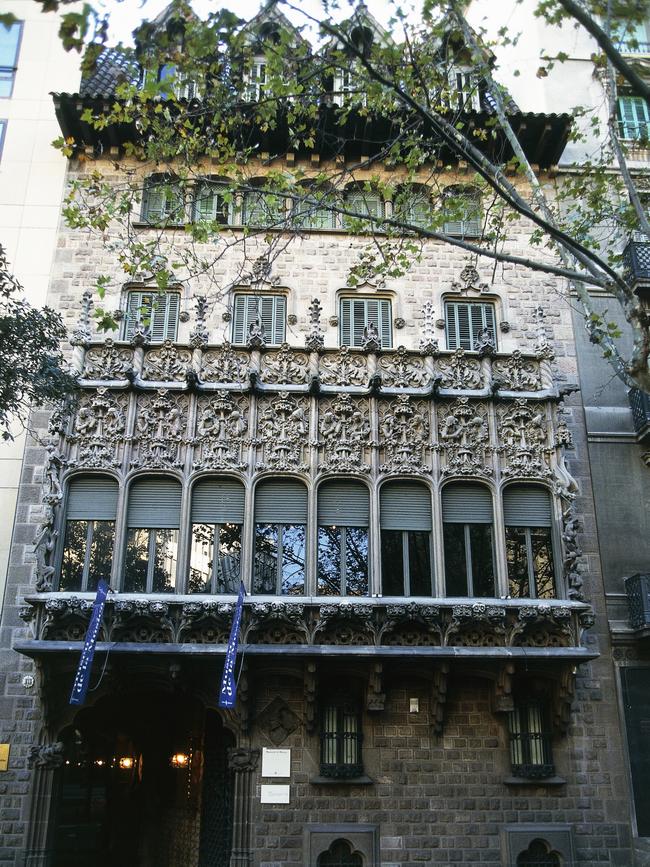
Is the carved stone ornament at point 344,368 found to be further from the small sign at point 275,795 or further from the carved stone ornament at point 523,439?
the small sign at point 275,795

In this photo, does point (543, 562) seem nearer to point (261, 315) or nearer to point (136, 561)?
point (136, 561)

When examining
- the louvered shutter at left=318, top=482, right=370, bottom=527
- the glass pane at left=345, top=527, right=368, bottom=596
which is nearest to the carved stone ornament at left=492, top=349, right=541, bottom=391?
the louvered shutter at left=318, top=482, right=370, bottom=527

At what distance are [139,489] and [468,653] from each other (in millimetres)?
6944

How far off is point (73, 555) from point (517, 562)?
858 cm

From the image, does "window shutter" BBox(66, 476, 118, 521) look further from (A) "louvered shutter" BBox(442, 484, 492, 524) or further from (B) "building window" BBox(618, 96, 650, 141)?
(B) "building window" BBox(618, 96, 650, 141)

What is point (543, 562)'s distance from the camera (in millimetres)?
15945

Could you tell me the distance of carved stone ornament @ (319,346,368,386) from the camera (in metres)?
16.6

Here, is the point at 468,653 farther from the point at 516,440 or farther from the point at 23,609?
the point at 23,609

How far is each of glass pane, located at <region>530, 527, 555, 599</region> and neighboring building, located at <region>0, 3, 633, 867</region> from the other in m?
0.05

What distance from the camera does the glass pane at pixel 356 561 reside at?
15.4 metres

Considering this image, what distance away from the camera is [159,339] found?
59.8 feet

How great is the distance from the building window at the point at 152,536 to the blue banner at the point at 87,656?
4.87 feet

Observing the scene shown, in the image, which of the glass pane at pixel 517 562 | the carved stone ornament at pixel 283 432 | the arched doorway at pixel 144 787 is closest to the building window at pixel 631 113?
the glass pane at pixel 517 562

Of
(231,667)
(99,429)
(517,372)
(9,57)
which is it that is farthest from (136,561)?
(9,57)
